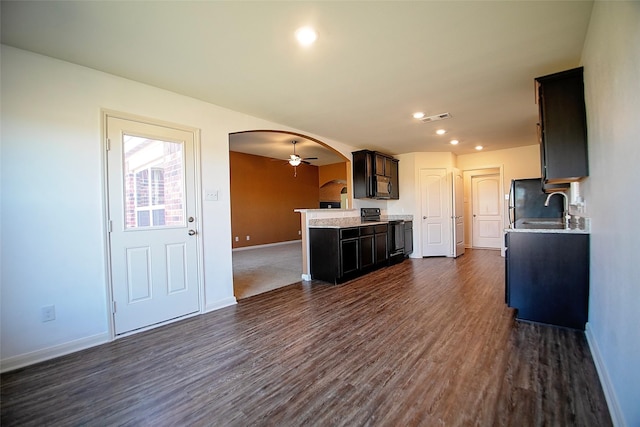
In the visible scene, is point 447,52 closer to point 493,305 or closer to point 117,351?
point 493,305

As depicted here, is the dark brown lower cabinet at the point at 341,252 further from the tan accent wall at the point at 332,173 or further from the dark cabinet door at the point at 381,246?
the tan accent wall at the point at 332,173

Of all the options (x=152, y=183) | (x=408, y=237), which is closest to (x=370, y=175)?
(x=408, y=237)

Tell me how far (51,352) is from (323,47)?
3386 millimetres

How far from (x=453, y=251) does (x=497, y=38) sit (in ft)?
16.8

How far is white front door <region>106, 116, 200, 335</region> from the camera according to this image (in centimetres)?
262

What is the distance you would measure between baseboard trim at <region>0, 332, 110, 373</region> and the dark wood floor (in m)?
0.08

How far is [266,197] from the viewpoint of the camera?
28.8 ft

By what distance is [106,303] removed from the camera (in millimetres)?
2539

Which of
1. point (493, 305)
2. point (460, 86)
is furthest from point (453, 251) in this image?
point (460, 86)

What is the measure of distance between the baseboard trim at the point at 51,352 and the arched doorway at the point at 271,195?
7.58 ft

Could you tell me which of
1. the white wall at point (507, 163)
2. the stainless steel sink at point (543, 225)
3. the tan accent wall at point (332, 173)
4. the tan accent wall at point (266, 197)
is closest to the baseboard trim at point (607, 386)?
the stainless steel sink at point (543, 225)

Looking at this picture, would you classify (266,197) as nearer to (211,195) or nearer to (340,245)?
(340,245)

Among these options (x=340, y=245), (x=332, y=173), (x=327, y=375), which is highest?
(x=332, y=173)

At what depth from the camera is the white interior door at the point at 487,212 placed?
7.27 m
